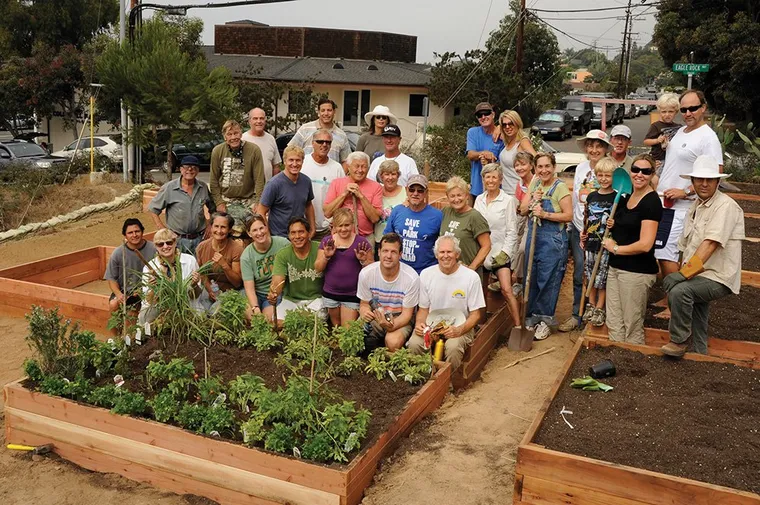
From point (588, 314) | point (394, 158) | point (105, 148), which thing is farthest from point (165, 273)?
point (105, 148)

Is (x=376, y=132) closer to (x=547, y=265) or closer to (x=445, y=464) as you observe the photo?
(x=547, y=265)

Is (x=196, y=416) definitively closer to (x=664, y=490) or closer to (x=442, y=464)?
(x=442, y=464)

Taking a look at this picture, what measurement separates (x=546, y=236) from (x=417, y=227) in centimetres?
131

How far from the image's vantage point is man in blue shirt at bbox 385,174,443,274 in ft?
21.4

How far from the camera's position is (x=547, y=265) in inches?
277


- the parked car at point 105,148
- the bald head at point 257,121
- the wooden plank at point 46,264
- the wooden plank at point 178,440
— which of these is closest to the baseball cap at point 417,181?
the bald head at point 257,121

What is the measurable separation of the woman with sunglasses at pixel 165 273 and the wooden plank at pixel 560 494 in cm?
356

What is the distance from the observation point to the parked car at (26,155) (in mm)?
18775

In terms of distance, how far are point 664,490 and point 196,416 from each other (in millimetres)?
2877

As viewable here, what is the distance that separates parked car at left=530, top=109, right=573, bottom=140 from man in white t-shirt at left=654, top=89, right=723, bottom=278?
2525 centimetres

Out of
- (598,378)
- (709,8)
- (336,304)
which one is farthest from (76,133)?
(598,378)

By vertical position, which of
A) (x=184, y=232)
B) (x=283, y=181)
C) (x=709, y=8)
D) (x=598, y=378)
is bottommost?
(x=598, y=378)

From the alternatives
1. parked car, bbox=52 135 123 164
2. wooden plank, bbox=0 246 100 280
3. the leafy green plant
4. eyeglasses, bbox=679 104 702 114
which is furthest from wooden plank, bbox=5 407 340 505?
parked car, bbox=52 135 123 164

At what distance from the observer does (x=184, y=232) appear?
7805 mm
